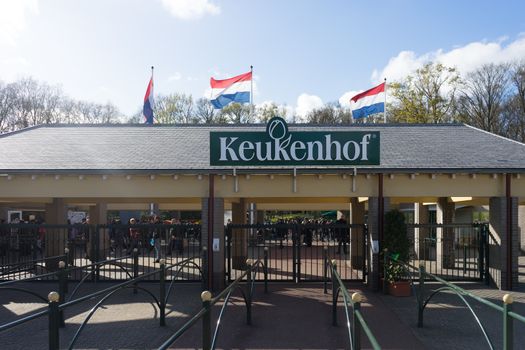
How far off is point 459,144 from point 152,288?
10415 mm

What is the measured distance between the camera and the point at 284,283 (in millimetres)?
14094

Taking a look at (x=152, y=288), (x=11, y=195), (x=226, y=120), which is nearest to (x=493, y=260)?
(x=152, y=288)

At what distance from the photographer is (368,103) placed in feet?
61.2

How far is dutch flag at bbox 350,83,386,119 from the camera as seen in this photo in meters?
18.4

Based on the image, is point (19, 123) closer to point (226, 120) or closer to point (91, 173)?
point (226, 120)

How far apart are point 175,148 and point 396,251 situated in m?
7.33

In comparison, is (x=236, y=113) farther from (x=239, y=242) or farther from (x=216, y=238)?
(x=216, y=238)

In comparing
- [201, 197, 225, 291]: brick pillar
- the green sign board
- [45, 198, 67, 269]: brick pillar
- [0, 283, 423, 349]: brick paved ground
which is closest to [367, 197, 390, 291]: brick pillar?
[0, 283, 423, 349]: brick paved ground

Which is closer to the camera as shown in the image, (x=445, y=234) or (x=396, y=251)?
(x=396, y=251)

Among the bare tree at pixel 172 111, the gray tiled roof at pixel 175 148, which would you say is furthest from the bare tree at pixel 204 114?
→ the gray tiled roof at pixel 175 148

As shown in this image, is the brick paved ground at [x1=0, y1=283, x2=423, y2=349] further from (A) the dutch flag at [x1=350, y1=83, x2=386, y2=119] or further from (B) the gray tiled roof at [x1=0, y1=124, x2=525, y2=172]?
(A) the dutch flag at [x1=350, y1=83, x2=386, y2=119]

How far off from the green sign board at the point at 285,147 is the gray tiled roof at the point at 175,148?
57 cm

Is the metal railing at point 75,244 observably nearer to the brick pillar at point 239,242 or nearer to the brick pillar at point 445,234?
the brick pillar at point 239,242

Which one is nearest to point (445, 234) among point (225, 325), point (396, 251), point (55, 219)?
point (396, 251)
